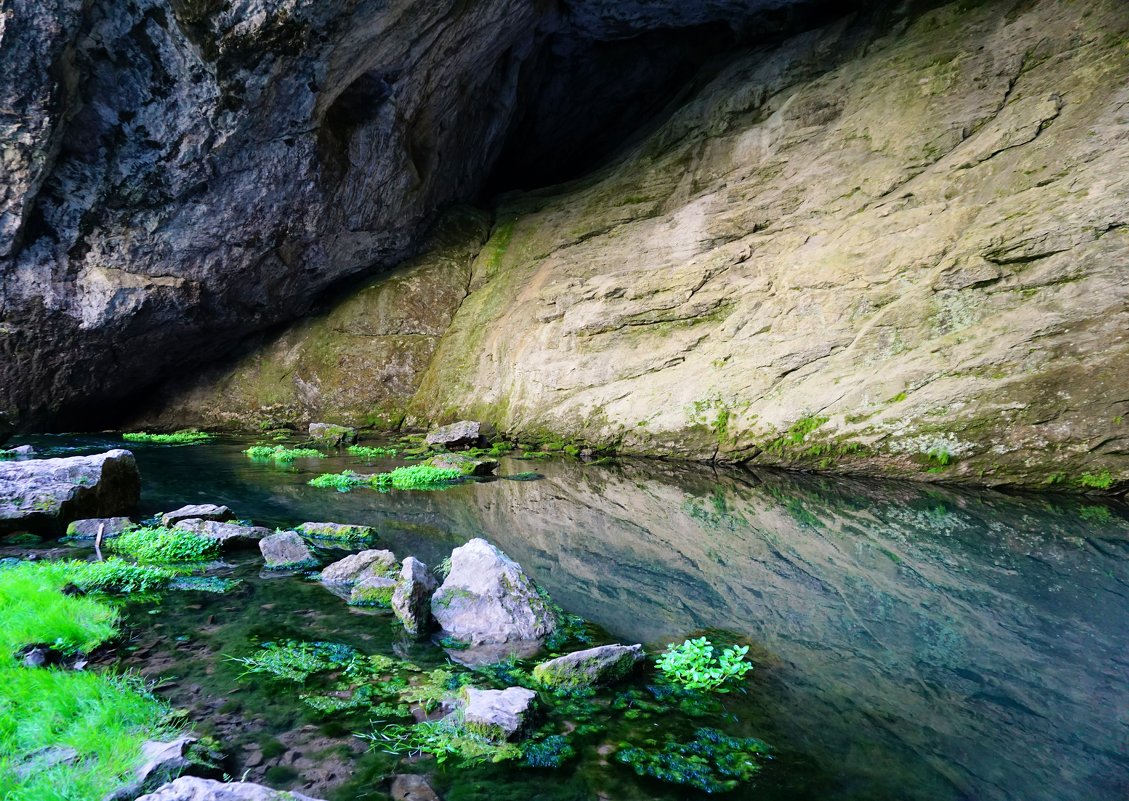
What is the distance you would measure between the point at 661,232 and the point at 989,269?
29.0ft

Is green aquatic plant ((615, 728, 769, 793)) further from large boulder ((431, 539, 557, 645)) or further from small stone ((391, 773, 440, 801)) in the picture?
large boulder ((431, 539, 557, 645))

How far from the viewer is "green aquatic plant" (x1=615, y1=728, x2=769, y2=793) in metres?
2.76

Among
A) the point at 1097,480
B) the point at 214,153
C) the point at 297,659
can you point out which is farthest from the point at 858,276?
the point at 214,153

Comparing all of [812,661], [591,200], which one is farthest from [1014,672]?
[591,200]

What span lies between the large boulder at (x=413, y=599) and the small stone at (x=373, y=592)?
253 millimetres

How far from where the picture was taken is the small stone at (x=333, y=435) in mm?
16922

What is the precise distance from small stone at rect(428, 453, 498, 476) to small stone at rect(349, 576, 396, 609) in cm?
695

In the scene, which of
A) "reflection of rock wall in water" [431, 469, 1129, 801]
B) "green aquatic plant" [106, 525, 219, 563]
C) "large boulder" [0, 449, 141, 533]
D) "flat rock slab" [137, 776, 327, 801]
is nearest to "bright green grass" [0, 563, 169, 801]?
"flat rock slab" [137, 776, 327, 801]

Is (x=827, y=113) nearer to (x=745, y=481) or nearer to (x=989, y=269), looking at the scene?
(x=989, y=269)

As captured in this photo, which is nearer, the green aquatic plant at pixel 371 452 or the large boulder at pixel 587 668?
the large boulder at pixel 587 668

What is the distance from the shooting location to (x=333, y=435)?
17.1 meters

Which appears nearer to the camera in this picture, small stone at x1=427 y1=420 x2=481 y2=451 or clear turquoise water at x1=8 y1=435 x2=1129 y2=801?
clear turquoise water at x1=8 y1=435 x2=1129 y2=801

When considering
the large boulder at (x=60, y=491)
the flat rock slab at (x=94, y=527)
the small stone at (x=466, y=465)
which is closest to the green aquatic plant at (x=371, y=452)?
the small stone at (x=466, y=465)

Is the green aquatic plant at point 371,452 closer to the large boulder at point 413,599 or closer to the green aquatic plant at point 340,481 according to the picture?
the green aquatic plant at point 340,481
